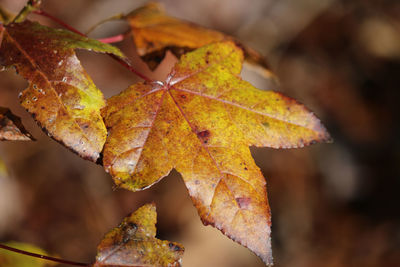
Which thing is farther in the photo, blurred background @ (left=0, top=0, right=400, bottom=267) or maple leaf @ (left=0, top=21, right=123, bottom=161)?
blurred background @ (left=0, top=0, right=400, bottom=267)

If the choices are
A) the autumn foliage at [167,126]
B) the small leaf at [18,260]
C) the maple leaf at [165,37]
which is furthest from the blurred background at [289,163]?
the autumn foliage at [167,126]

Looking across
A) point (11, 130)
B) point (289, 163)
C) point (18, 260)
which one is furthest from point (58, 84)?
point (289, 163)

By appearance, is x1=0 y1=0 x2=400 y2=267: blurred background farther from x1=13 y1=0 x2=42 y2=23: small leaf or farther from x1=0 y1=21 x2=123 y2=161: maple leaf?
x1=0 y1=21 x2=123 y2=161: maple leaf

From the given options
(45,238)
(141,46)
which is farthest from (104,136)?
(45,238)

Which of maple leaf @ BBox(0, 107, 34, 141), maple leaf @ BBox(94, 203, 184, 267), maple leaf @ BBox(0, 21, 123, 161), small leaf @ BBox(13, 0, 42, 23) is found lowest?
maple leaf @ BBox(94, 203, 184, 267)

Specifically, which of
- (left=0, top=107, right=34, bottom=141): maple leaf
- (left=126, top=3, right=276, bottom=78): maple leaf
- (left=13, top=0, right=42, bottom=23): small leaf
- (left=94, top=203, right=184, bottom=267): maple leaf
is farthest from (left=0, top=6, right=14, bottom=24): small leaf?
(left=94, top=203, right=184, bottom=267): maple leaf

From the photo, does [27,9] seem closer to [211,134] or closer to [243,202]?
[211,134]
